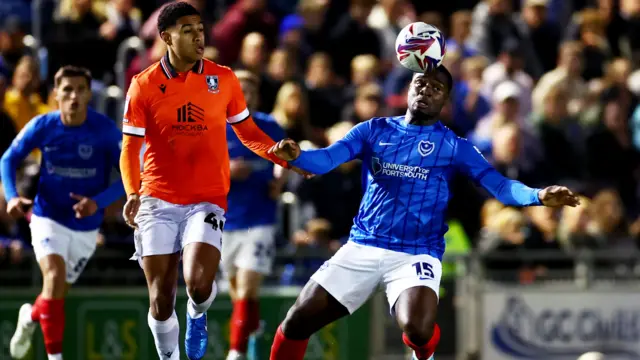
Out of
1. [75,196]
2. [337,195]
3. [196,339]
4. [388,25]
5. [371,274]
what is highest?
[388,25]

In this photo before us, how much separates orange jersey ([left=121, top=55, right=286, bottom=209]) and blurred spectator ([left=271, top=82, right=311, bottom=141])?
198 inches

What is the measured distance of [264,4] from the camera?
17859mm

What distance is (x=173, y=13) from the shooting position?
10477 mm

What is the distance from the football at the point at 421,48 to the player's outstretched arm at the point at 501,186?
0.64 m

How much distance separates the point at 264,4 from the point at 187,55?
24.5 ft

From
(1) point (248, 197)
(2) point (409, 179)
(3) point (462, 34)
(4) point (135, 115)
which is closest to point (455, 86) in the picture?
(3) point (462, 34)

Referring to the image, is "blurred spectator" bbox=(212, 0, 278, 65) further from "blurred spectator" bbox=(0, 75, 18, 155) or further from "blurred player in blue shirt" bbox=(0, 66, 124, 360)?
"blurred player in blue shirt" bbox=(0, 66, 124, 360)

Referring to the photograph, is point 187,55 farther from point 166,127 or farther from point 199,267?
point 199,267

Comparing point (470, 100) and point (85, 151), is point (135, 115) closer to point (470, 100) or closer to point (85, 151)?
point (85, 151)

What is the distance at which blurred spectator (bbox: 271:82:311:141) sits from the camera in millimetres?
15828

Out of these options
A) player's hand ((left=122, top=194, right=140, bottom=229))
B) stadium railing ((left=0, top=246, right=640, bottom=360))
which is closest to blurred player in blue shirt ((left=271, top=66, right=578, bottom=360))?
player's hand ((left=122, top=194, right=140, bottom=229))

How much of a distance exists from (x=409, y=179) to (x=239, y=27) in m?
7.65

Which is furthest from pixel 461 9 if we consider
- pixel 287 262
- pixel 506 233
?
pixel 287 262

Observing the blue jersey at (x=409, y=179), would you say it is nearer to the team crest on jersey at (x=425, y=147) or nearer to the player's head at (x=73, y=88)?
the team crest on jersey at (x=425, y=147)
